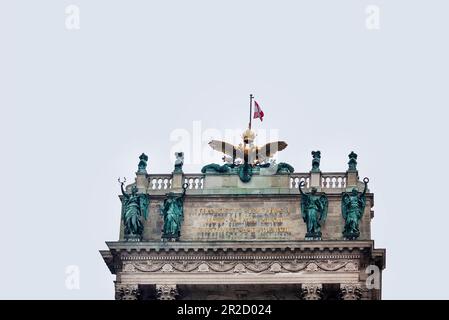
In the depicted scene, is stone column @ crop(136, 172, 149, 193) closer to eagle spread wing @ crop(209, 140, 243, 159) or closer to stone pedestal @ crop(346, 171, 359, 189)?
eagle spread wing @ crop(209, 140, 243, 159)

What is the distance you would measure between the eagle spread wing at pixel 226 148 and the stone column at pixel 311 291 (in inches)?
320

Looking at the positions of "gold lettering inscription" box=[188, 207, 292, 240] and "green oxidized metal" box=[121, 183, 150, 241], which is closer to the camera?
"green oxidized metal" box=[121, 183, 150, 241]

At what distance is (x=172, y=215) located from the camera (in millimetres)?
68375

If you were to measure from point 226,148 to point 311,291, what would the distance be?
895 centimetres

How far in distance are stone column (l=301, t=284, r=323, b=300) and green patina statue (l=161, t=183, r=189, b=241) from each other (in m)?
6.08

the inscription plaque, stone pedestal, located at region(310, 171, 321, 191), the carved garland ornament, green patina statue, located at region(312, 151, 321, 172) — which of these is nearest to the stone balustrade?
stone pedestal, located at region(310, 171, 321, 191)

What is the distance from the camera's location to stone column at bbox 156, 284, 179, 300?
66.5 meters

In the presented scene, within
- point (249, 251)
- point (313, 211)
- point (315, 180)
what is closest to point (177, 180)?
point (249, 251)

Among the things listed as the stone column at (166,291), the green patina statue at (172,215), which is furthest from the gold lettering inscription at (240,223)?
the stone column at (166,291)

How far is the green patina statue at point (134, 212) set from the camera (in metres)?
68.1

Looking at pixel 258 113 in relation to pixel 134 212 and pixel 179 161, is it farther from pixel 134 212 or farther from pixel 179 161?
pixel 134 212

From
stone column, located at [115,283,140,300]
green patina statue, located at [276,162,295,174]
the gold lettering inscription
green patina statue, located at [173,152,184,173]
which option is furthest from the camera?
green patina statue, located at [276,162,295,174]
